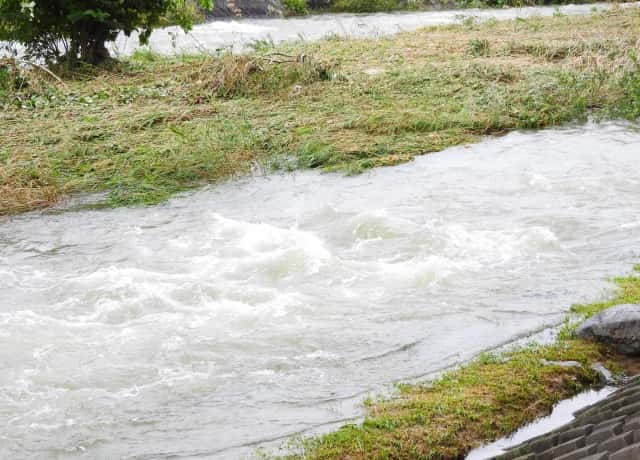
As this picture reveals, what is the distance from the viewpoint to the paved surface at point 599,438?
9.55 feet

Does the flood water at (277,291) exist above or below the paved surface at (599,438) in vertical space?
below

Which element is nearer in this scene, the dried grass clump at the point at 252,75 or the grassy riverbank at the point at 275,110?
the grassy riverbank at the point at 275,110

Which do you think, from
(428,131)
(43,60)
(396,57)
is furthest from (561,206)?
(43,60)

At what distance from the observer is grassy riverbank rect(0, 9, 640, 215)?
10.4 metres

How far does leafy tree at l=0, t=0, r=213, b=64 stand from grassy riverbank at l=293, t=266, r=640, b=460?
1128 cm

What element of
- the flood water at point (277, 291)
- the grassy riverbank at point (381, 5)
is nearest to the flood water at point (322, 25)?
the grassy riverbank at point (381, 5)

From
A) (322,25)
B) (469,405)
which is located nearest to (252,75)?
(469,405)

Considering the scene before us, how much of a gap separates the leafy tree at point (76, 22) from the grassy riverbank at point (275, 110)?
63 centimetres

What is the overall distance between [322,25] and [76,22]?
39.8 ft

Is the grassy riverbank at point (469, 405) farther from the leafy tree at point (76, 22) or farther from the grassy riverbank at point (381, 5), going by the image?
the grassy riverbank at point (381, 5)

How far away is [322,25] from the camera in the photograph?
26.5 meters

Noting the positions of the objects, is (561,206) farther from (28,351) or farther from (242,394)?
(28,351)

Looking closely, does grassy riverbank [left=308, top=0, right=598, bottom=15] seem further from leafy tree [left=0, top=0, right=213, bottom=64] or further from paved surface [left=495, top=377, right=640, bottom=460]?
paved surface [left=495, top=377, right=640, bottom=460]

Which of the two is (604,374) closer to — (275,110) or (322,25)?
(275,110)
